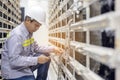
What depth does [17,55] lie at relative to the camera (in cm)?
336

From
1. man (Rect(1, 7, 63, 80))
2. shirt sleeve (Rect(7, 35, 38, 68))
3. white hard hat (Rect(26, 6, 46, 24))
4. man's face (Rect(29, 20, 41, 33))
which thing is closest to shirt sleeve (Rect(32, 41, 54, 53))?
man (Rect(1, 7, 63, 80))

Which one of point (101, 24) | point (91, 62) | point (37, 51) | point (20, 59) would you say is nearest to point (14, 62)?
point (20, 59)

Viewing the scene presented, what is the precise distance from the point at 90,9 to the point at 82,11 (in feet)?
1.24

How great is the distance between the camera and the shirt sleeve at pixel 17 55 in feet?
11.0

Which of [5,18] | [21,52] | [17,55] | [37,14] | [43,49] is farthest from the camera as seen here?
[5,18]

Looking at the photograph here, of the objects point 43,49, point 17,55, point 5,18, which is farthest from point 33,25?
point 5,18

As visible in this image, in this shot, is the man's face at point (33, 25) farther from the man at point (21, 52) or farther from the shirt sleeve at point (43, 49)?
Answer: the shirt sleeve at point (43, 49)

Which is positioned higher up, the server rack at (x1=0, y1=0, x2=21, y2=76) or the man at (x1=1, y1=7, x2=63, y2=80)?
the server rack at (x1=0, y1=0, x2=21, y2=76)

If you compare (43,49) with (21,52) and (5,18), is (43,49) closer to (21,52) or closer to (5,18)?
(21,52)

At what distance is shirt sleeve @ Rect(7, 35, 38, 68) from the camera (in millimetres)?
3361

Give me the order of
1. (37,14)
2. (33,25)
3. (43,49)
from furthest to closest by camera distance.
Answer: (43,49) → (37,14) → (33,25)

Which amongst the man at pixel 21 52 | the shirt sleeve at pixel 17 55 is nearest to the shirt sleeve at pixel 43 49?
the man at pixel 21 52

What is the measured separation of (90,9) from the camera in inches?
85.5

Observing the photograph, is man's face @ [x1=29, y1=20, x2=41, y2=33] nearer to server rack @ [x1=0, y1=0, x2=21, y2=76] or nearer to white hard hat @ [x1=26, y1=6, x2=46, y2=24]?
white hard hat @ [x1=26, y1=6, x2=46, y2=24]
